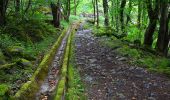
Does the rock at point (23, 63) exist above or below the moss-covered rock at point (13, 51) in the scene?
below

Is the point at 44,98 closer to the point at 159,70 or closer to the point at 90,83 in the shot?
the point at 90,83

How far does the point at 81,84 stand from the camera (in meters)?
10.9

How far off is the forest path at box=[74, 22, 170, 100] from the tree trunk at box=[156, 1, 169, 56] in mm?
4825

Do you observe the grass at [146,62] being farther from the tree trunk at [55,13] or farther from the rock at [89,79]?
the tree trunk at [55,13]

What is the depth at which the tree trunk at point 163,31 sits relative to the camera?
60.5 feet

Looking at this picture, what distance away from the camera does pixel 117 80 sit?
1156 cm

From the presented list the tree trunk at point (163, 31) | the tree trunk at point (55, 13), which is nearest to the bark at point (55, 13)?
the tree trunk at point (55, 13)

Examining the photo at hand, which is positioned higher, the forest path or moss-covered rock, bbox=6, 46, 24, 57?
moss-covered rock, bbox=6, 46, 24, 57

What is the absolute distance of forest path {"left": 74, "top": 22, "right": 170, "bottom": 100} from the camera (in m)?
9.84

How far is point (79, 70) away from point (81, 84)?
2127 mm

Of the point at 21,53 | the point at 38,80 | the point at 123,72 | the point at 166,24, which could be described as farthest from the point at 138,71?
the point at 166,24

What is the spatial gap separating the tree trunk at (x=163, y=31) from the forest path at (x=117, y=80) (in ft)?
15.8

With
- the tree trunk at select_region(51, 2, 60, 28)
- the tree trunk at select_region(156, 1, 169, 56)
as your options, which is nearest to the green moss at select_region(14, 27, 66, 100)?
the tree trunk at select_region(156, 1, 169, 56)

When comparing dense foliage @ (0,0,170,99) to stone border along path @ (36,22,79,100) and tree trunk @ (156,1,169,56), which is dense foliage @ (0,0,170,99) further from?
stone border along path @ (36,22,79,100)
